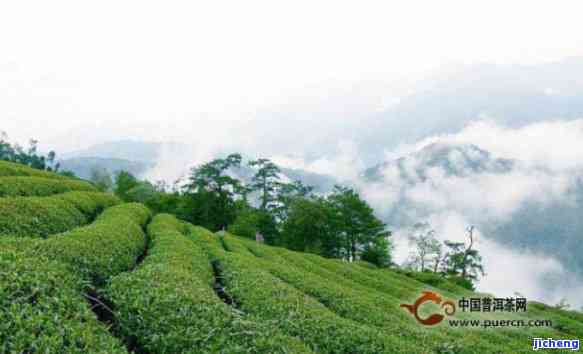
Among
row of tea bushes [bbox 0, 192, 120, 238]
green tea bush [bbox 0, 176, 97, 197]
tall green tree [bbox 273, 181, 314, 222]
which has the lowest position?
row of tea bushes [bbox 0, 192, 120, 238]

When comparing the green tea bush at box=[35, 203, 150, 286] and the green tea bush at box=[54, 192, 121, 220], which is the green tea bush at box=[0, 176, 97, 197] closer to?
the green tea bush at box=[54, 192, 121, 220]

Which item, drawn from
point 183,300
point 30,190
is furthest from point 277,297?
point 30,190

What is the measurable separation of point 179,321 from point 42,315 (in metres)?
2.37

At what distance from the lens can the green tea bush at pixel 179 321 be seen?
23.2ft

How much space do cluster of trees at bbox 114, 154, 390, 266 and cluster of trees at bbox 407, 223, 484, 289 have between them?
12.7m

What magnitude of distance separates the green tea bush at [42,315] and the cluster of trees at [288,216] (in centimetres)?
3634

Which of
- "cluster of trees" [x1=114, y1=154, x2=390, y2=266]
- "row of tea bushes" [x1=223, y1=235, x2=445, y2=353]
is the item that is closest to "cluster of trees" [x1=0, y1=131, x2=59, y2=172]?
"cluster of trees" [x1=114, y1=154, x2=390, y2=266]

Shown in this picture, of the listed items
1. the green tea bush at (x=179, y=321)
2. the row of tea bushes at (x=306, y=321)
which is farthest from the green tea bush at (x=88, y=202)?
the green tea bush at (x=179, y=321)

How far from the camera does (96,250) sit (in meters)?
11.9

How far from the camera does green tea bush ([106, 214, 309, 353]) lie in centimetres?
707

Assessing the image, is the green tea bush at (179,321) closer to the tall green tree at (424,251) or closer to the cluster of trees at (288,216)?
the cluster of trees at (288,216)

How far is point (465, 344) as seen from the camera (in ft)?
33.6

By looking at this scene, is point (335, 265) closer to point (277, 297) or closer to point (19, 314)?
point (277, 297)

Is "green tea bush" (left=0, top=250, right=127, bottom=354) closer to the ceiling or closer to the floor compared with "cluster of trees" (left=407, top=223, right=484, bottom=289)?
closer to the ceiling
